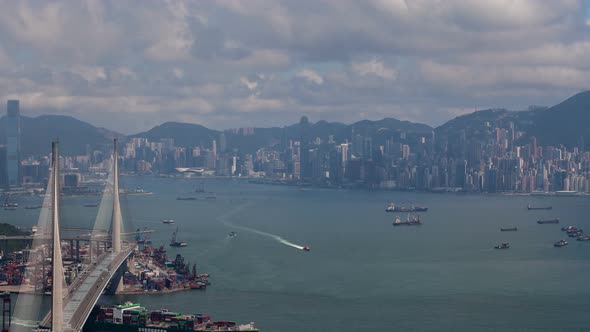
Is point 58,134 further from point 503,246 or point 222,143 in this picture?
point 503,246

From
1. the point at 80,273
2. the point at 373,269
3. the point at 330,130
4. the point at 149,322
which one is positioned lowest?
the point at 149,322

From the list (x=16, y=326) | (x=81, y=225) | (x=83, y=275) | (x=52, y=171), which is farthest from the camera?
(x=81, y=225)

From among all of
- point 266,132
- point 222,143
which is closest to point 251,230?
point 222,143

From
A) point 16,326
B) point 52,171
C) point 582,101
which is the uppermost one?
point 582,101

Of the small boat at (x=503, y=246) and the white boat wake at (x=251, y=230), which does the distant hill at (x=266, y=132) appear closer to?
the white boat wake at (x=251, y=230)

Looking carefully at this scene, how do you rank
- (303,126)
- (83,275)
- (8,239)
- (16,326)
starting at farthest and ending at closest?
(303,126), (8,239), (83,275), (16,326)

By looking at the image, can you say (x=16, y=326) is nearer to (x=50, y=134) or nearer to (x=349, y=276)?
(x=349, y=276)

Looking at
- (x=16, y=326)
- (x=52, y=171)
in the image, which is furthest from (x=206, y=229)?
(x=52, y=171)
